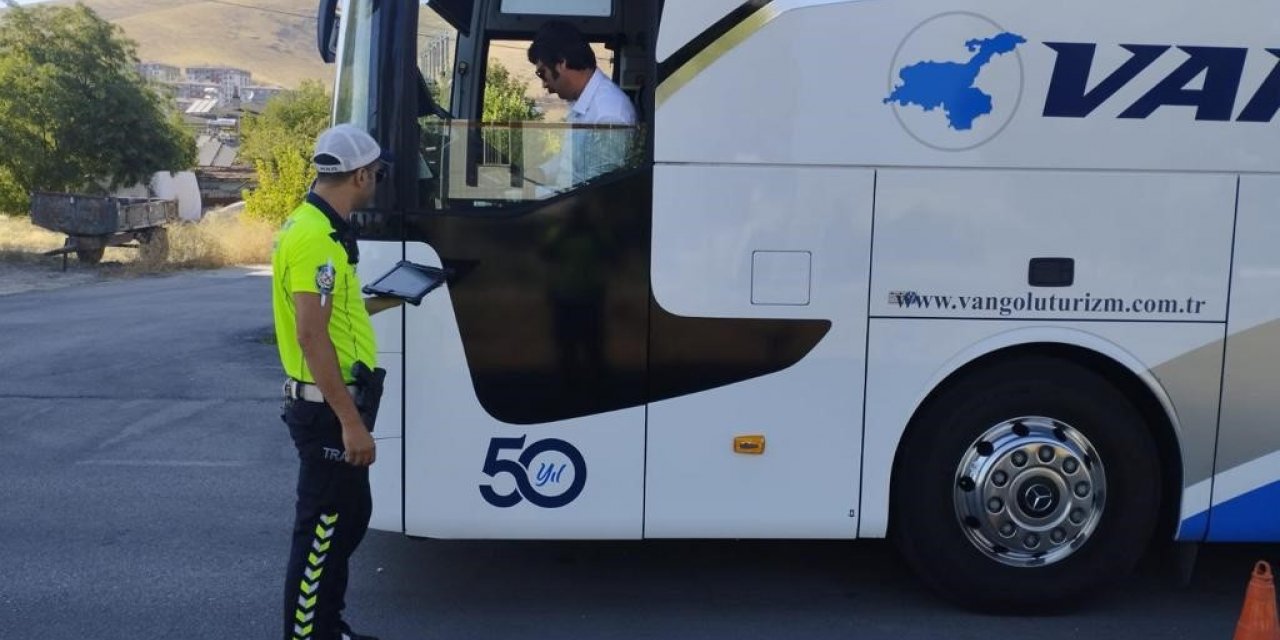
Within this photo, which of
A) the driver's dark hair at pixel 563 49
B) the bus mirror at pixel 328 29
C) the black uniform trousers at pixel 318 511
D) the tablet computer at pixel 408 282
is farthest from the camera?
the bus mirror at pixel 328 29

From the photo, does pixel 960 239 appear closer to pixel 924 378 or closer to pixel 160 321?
pixel 924 378

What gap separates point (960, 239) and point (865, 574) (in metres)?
1.80

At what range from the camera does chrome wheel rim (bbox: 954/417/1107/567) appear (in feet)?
14.5

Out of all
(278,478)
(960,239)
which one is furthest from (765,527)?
(278,478)

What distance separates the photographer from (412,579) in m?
5.11

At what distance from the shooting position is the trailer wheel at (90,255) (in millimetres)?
24500

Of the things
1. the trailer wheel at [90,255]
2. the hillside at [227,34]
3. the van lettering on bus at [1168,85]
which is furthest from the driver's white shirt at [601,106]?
the hillside at [227,34]

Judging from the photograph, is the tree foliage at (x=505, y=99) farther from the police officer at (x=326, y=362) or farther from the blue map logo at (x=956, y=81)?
the blue map logo at (x=956, y=81)

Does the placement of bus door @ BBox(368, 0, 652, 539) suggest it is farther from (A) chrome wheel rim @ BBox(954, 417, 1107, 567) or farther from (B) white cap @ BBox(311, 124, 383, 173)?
(A) chrome wheel rim @ BBox(954, 417, 1107, 567)

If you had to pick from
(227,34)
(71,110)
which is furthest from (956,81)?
(227,34)

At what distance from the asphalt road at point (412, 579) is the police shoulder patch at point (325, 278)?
1.74 m

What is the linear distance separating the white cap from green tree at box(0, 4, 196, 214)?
28314 millimetres

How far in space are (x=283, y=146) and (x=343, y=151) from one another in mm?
29674

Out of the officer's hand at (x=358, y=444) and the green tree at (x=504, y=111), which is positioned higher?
the green tree at (x=504, y=111)
